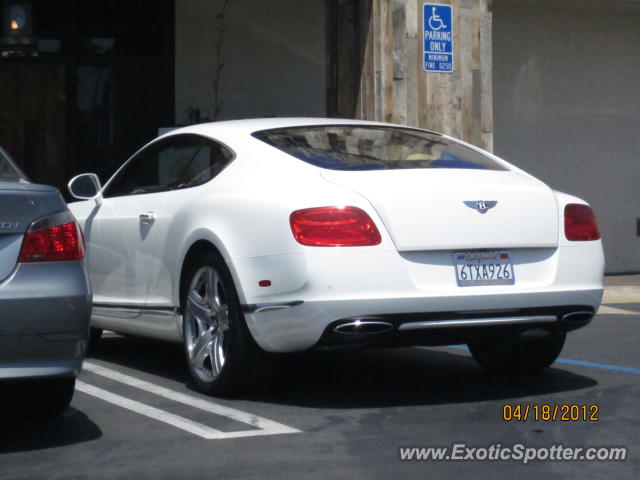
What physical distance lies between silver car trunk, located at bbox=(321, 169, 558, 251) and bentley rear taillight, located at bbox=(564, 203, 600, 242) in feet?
0.32

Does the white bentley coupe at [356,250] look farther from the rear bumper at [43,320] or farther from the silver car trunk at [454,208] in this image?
the rear bumper at [43,320]

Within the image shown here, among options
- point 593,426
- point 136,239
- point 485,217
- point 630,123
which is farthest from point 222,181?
point 630,123

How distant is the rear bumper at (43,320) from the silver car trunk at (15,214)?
0.06 m

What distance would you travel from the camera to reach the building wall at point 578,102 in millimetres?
16000

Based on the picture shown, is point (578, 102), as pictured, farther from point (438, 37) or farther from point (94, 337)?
point (94, 337)

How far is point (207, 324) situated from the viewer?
21.5ft

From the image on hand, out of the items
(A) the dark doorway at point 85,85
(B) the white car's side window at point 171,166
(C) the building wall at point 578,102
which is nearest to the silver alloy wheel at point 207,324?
(B) the white car's side window at point 171,166

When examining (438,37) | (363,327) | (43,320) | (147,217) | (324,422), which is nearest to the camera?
(43,320)

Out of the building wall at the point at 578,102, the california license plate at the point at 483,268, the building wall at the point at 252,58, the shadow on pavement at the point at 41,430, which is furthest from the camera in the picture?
the building wall at the point at 578,102

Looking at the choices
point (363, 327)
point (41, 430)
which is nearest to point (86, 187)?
point (41, 430)

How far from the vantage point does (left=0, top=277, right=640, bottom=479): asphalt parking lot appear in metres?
4.84

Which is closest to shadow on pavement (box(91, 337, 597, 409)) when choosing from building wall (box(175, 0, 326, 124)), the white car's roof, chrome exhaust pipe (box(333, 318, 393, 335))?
chrome exhaust pipe (box(333, 318, 393, 335))

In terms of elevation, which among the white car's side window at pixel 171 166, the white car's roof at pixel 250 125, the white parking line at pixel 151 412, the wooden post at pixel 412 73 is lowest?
the white parking line at pixel 151 412

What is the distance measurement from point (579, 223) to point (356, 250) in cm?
127
